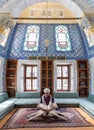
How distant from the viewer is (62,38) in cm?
1280

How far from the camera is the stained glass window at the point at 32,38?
12695mm

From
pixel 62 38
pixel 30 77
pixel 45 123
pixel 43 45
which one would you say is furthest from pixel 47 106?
pixel 62 38

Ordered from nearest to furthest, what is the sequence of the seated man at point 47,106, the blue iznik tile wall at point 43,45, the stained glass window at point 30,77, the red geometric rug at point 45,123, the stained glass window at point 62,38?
the red geometric rug at point 45,123 → the seated man at point 47,106 → the blue iznik tile wall at point 43,45 → the stained glass window at point 62,38 → the stained glass window at point 30,77

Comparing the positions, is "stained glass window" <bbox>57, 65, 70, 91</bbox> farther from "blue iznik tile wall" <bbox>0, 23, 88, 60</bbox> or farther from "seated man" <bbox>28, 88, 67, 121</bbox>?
"seated man" <bbox>28, 88, 67, 121</bbox>

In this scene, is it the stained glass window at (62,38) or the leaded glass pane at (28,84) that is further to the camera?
the leaded glass pane at (28,84)

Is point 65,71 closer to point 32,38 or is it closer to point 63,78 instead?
point 63,78

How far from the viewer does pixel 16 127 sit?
638cm

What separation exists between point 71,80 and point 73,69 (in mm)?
704

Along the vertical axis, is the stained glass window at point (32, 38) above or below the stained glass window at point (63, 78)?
above

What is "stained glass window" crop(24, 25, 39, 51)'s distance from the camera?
41.7ft

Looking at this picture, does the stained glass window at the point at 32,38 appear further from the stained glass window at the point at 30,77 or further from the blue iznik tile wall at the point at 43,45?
the stained glass window at the point at 30,77

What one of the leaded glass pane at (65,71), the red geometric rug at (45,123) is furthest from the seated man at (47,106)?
the leaded glass pane at (65,71)

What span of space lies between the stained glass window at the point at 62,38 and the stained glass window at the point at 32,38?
123cm

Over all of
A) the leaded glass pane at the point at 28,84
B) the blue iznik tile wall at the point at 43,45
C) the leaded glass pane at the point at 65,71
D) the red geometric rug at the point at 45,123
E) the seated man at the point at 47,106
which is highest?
the blue iznik tile wall at the point at 43,45
